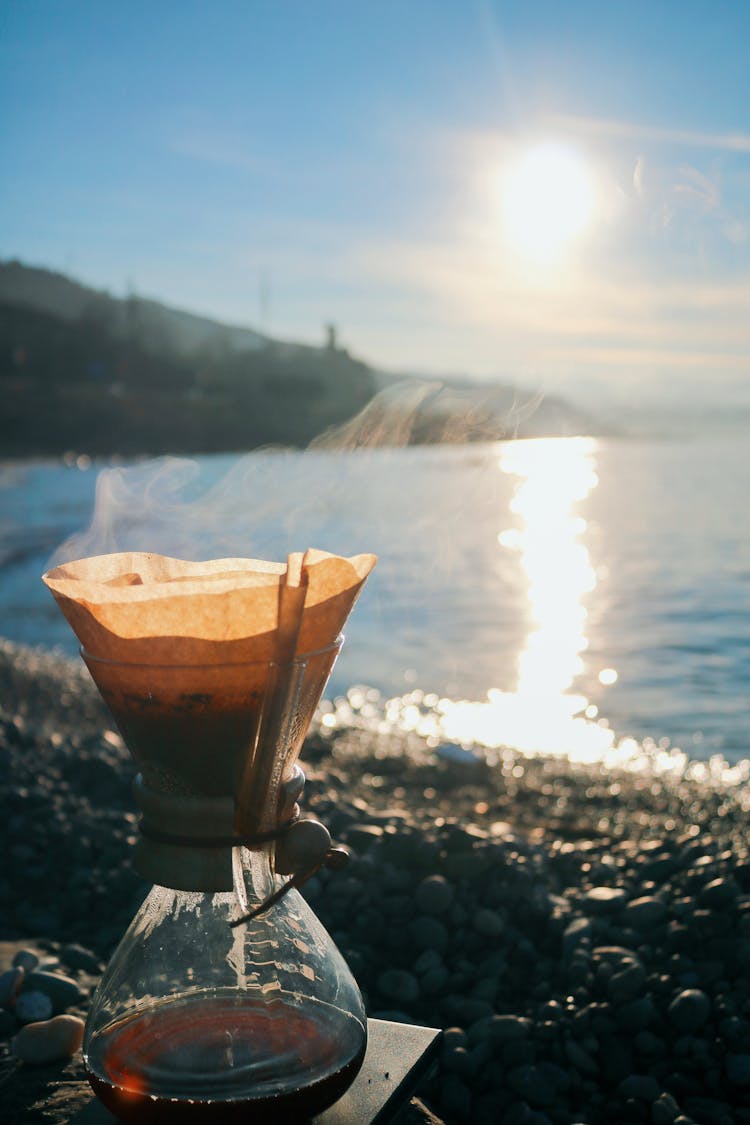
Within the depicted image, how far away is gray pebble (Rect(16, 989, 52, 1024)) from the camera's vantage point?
10.9ft

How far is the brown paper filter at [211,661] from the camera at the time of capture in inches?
66.7

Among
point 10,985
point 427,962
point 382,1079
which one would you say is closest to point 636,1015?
point 427,962

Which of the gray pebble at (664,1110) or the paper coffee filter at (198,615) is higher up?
the paper coffee filter at (198,615)

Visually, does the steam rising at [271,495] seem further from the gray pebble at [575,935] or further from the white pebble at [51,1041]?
the gray pebble at [575,935]

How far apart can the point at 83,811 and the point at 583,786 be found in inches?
133

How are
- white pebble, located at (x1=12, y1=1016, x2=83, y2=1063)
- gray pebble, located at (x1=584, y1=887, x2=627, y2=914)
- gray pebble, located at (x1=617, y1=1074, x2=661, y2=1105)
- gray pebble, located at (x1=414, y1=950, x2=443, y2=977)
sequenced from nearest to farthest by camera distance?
white pebble, located at (x1=12, y1=1016, x2=83, y2=1063)
gray pebble, located at (x1=617, y1=1074, x2=661, y2=1105)
gray pebble, located at (x1=414, y1=950, x2=443, y2=977)
gray pebble, located at (x1=584, y1=887, x2=627, y2=914)

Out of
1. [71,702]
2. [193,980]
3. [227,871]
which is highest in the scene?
[227,871]

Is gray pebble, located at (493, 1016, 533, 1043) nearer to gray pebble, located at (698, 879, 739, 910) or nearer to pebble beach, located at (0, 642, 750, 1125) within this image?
pebble beach, located at (0, 642, 750, 1125)

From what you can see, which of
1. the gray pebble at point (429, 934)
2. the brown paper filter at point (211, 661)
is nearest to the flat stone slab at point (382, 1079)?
the brown paper filter at point (211, 661)

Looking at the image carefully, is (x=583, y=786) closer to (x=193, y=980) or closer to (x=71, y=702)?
(x=71, y=702)

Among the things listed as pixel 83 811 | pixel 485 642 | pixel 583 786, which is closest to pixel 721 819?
pixel 583 786

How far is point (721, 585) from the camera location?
1781cm

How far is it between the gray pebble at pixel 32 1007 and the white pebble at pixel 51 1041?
60 cm

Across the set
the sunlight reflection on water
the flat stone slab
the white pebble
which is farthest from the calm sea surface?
the flat stone slab
